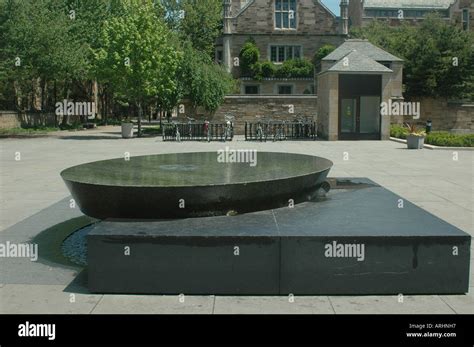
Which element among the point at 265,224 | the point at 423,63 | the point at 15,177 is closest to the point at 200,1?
the point at 423,63

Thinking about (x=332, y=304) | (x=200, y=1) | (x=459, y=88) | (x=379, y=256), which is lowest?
(x=332, y=304)

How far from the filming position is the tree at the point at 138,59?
3269 cm

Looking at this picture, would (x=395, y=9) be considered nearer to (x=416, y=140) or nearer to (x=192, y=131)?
(x=192, y=131)

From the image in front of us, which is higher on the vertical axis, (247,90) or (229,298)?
(247,90)

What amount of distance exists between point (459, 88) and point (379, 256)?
38.7 meters

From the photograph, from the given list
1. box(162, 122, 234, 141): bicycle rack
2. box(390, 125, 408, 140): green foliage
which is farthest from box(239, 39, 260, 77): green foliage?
box(390, 125, 408, 140): green foliage

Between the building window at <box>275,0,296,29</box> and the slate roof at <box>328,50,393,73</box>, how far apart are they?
2505 centimetres

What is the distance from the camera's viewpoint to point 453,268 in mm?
5488

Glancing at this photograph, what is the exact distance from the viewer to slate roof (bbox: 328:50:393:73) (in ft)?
100

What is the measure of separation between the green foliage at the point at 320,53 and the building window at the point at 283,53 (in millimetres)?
2132

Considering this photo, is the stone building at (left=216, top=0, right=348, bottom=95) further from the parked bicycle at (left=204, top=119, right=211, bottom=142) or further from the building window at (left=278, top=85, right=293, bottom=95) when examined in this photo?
the parked bicycle at (left=204, top=119, right=211, bottom=142)

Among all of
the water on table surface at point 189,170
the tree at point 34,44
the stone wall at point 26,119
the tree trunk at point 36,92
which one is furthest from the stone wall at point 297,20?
the water on table surface at point 189,170
